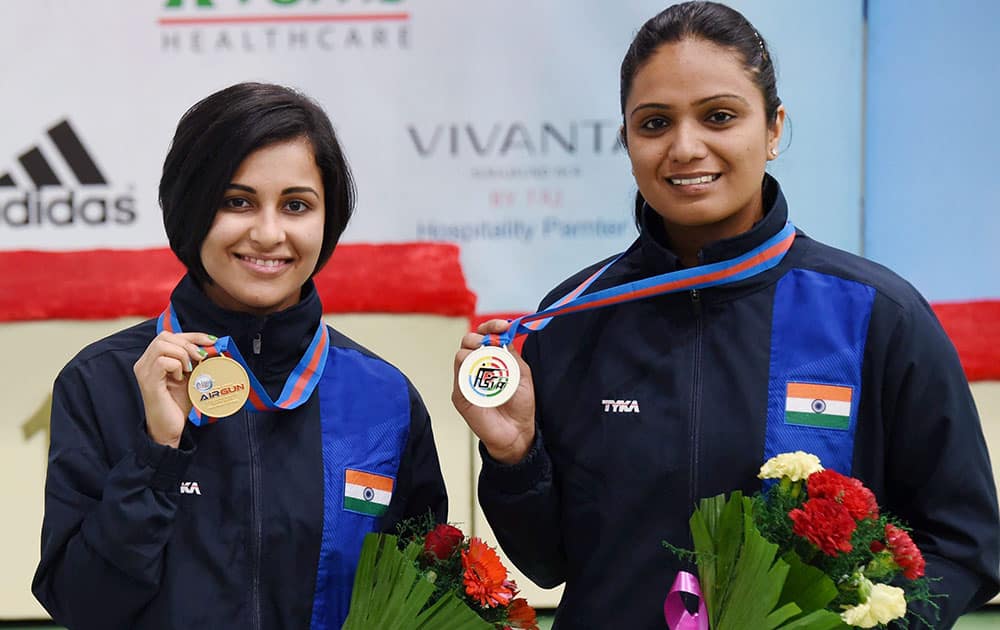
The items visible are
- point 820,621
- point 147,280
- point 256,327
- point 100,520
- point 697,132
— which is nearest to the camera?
point 820,621

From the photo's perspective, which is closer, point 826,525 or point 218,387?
point 826,525

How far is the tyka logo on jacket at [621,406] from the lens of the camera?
1.67 metres

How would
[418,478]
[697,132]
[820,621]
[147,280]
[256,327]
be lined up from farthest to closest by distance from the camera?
[147,280]
[418,478]
[256,327]
[697,132]
[820,621]

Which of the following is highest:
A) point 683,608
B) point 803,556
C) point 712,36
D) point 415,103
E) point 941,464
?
point 415,103

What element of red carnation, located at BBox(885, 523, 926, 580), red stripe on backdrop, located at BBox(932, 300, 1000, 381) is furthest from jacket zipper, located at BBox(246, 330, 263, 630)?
red stripe on backdrop, located at BBox(932, 300, 1000, 381)

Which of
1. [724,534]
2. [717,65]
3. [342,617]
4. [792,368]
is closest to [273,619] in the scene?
[342,617]

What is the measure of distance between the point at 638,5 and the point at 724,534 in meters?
2.52

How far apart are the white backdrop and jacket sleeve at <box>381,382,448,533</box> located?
1915 mm

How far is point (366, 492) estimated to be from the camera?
175 cm

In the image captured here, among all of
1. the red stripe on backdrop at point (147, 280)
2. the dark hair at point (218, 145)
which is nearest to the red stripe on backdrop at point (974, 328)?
the red stripe on backdrop at point (147, 280)

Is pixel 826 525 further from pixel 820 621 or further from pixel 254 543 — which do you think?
pixel 254 543

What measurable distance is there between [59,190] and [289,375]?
2313 mm

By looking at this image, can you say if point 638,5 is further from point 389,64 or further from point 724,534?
point 724,534

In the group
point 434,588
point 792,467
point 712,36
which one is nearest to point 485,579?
point 434,588
